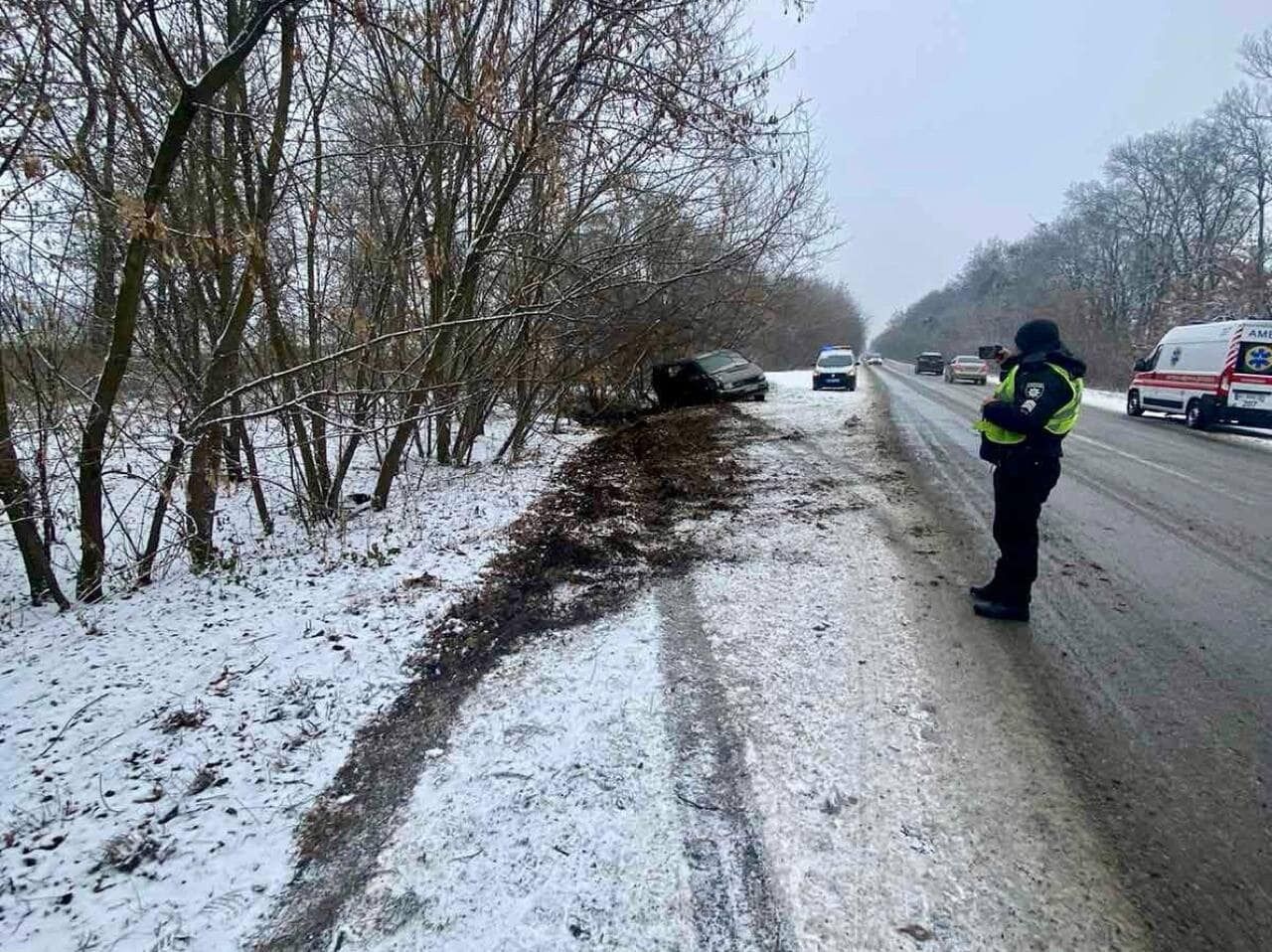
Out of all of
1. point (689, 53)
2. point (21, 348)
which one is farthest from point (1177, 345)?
point (21, 348)

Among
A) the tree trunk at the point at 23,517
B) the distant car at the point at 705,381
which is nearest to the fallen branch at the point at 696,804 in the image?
the tree trunk at the point at 23,517

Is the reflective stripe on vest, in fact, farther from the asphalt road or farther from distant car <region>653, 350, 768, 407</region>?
distant car <region>653, 350, 768, 407</region>

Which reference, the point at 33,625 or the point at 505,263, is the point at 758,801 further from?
the point at 505,263

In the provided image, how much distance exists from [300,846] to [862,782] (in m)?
2.08

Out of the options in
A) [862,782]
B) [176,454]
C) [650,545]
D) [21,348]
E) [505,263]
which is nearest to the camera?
[862,782]

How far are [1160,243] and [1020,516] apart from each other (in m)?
52.5

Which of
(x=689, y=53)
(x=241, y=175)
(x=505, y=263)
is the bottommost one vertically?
(x=505, y=263)

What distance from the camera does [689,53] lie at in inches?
209

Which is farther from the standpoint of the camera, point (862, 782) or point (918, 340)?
point (918, 340)

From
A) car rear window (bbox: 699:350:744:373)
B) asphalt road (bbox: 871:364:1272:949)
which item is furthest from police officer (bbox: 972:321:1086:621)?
car rear window (bbox: 699:350:744:373)

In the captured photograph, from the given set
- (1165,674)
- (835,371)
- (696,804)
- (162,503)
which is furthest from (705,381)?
(696,804)

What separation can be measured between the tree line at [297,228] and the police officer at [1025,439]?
315cm

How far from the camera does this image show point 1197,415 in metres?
13.2

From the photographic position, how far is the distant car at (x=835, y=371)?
2141 cm
